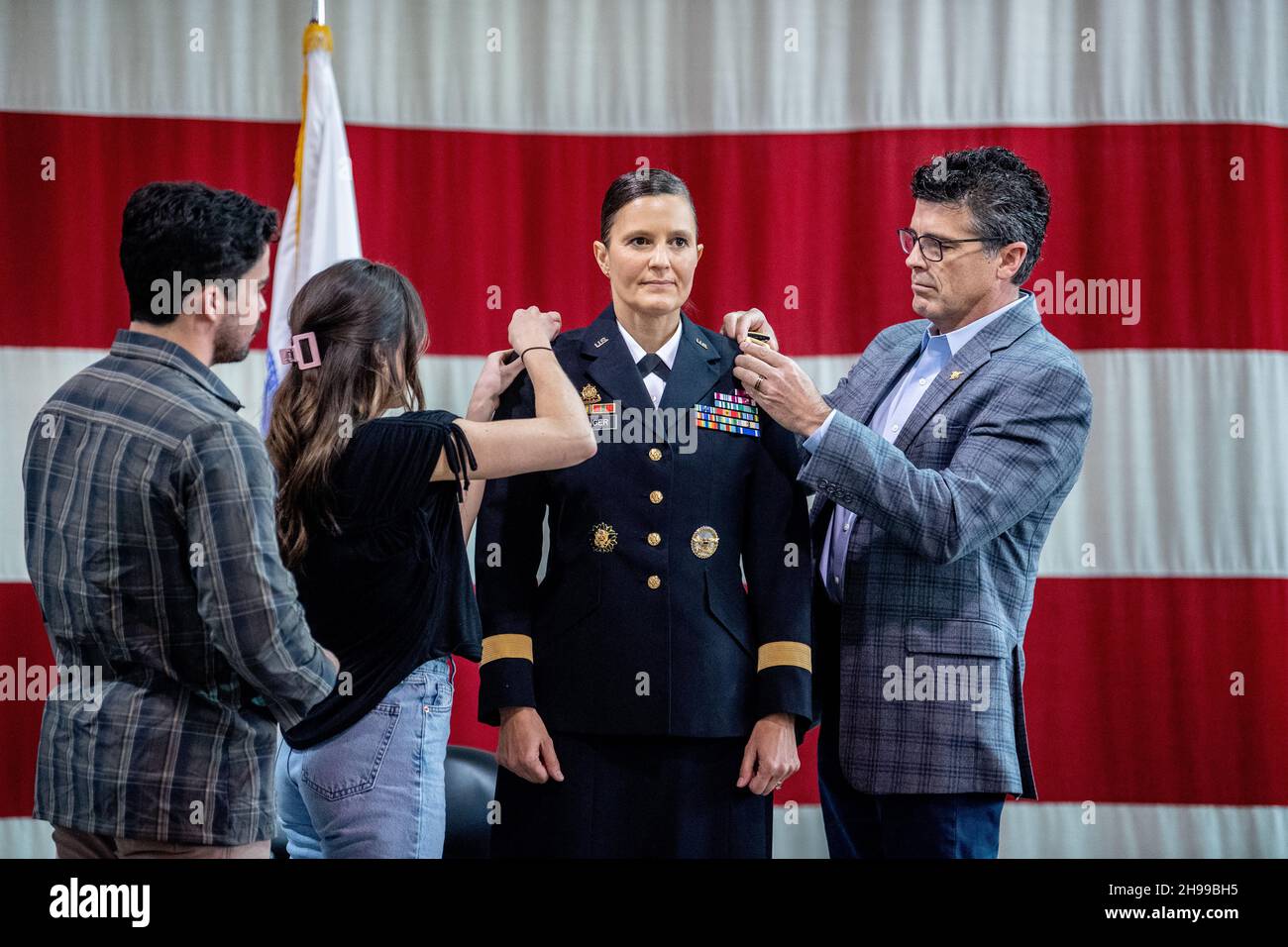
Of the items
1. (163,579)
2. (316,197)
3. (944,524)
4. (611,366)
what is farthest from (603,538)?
(316,197)

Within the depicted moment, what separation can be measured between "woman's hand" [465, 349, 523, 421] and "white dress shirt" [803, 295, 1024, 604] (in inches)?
23.2

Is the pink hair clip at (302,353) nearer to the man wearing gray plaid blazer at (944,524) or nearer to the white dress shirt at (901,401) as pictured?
the man wearing gray plaid blazer at (944,524)

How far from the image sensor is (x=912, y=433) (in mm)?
1982

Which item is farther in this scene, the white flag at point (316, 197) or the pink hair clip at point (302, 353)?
the white flag at point (316, 197)

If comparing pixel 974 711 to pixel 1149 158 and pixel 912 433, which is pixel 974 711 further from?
pixel 1149 158

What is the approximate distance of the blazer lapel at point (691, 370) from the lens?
1.88m

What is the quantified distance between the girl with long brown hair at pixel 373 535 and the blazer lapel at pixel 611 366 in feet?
0.46

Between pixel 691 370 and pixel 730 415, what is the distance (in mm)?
93

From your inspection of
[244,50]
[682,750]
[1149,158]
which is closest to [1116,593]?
[1149,158]

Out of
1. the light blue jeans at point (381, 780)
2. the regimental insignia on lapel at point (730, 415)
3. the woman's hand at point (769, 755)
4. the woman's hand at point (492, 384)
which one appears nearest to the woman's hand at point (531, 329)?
the woman's hand at point (492, 384)

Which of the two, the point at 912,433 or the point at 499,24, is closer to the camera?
the point at 912,433

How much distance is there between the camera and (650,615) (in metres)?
1.84

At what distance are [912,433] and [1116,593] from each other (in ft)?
4.66

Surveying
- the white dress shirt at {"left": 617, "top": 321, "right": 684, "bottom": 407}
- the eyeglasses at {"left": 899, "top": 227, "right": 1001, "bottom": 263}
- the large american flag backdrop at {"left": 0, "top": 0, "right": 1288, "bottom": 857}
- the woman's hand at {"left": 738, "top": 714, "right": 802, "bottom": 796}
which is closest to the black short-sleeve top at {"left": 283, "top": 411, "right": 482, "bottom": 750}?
the white dress shirt at {"left": 617, "top": 321, "right": 684, "bottom": 407}
